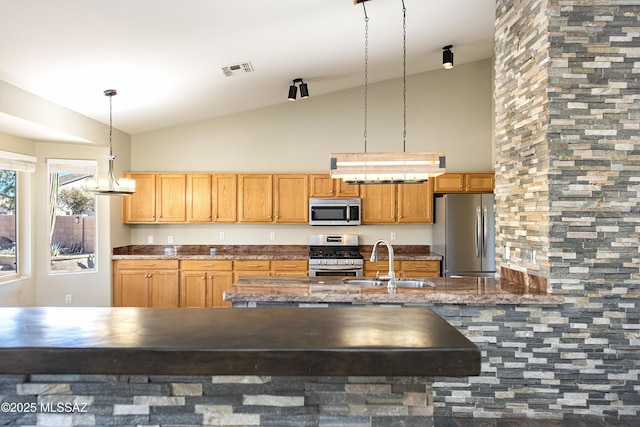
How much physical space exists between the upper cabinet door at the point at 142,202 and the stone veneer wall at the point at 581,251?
450 centimetres

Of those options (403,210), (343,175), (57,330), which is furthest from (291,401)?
(403,210)

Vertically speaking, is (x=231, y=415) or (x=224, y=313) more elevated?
(x=224, y=313)

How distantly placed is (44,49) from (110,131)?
7.63ft

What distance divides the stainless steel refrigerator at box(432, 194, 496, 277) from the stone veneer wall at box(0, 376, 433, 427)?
457cm

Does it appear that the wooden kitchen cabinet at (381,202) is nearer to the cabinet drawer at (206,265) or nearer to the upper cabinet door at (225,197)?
the upper cabinet door at (225,197)

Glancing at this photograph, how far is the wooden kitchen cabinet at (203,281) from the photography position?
5773 millimetres

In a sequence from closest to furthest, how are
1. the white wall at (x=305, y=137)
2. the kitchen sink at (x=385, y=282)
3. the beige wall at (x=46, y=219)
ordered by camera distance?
1. the kitchen sink at (x=385, y=282)
2. the beige wall at (x=46, y=219)
3. the white wall at (x=305, y=137)

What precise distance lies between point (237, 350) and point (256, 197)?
5.10 meters

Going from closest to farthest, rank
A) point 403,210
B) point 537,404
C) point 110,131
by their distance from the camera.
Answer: point 537,404 → point 110,131 → point 403,210

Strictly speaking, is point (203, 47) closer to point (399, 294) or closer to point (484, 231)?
point (399, 294)

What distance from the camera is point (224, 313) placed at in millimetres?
1379

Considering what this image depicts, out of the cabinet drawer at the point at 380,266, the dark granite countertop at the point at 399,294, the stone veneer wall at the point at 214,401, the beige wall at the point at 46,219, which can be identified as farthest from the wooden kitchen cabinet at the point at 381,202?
the stone veneer wall at the point at 214,401

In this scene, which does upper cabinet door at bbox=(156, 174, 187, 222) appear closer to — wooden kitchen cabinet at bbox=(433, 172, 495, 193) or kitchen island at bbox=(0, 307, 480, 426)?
wooden kitchen cabinet at bbox=(433, 172, 495, 193)

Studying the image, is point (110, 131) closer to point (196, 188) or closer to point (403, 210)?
point (196, 188)
